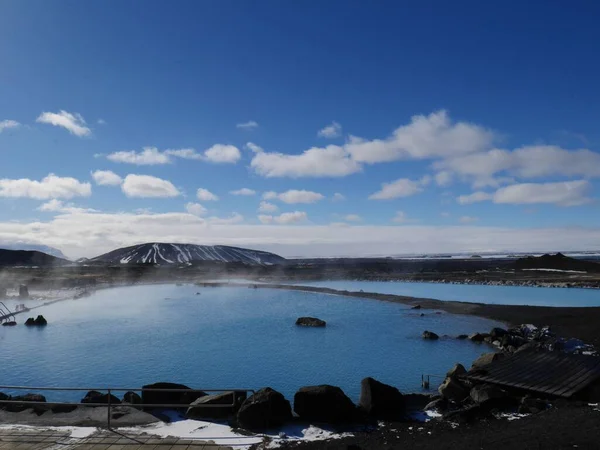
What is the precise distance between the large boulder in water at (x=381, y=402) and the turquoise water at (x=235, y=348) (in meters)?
3.70

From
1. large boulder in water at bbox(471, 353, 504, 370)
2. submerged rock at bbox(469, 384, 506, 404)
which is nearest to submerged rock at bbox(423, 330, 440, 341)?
large boulder in water at bbox(471, 353, 504, 370)

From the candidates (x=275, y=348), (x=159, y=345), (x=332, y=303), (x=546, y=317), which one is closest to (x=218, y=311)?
(x=332, y=303)

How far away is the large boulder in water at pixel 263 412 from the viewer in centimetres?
764

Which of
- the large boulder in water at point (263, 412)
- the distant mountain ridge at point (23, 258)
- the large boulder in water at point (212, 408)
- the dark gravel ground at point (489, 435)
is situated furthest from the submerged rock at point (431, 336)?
the distant mountain ridge at point (23, 258)

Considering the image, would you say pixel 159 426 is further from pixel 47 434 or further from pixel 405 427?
pixel 405 427

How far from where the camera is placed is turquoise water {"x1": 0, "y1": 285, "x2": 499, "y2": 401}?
1450 centimetres

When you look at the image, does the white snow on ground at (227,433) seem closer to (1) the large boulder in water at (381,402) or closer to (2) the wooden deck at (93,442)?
(2) the wooden deck at (93,442)

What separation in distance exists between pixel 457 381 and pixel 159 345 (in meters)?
14.7

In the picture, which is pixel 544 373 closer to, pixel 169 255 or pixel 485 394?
pixel 485 394

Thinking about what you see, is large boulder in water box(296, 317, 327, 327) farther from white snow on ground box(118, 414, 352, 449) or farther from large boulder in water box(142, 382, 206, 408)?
white snow on ground box(118, 414, 352, 449)

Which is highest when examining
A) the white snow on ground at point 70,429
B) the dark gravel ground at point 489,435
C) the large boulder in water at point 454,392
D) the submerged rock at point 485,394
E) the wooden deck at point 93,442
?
the wooden deck at point 93,442

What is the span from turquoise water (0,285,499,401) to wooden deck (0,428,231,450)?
21.1 feet

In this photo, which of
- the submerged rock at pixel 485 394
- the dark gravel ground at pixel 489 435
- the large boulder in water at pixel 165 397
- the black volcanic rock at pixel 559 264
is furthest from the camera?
the black volcanic rock at pixel 559 264

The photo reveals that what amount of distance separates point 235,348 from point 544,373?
42.2 feet
